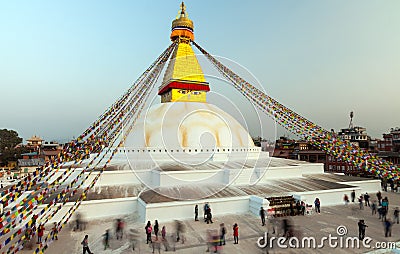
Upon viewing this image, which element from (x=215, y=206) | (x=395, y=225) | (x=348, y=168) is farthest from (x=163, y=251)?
(x=348, y=168)

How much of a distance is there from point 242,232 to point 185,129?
597 cm

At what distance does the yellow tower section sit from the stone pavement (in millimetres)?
7656

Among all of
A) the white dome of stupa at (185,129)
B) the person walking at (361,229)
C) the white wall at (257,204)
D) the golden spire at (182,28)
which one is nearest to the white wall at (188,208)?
the white wall at (257,204)

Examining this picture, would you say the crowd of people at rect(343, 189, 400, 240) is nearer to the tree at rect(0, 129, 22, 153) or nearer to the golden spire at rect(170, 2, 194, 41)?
the golden spire at rect(170, 2, 194, 41)

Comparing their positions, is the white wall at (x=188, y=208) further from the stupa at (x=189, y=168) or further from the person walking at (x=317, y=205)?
the person walking at (x=317, y=205)

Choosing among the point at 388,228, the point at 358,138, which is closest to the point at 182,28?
the point at 388,228

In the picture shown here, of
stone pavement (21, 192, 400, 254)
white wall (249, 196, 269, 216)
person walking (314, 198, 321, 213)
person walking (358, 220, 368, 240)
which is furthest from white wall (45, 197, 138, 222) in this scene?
person walking (358, 220, 368, 240)

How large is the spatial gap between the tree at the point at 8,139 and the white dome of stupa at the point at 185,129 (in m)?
33.4

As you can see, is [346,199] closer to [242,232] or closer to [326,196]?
[326,196]

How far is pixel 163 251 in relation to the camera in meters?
5.48

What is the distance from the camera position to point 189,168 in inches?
395

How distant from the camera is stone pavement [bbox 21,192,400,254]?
18.0 feet

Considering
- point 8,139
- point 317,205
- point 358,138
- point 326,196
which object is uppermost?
point 358,138

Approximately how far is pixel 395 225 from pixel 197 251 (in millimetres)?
5848
